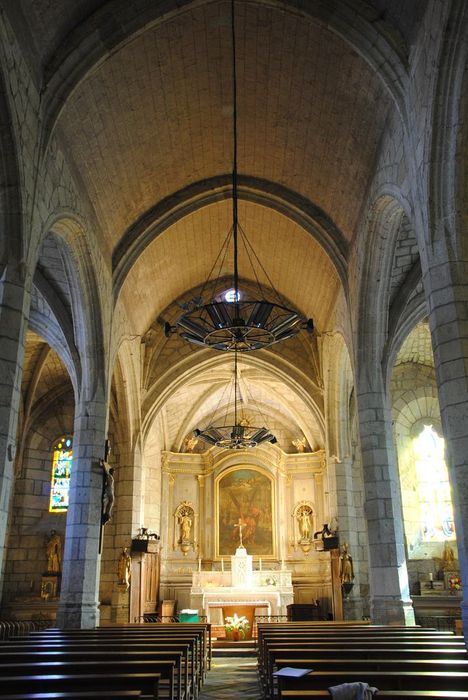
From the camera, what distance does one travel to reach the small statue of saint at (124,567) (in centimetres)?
1827

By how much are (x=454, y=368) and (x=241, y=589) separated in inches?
568

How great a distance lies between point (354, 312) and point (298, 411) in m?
10.9

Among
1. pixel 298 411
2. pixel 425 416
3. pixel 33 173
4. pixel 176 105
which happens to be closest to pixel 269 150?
pixel 176 105

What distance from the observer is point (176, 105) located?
41.2ft

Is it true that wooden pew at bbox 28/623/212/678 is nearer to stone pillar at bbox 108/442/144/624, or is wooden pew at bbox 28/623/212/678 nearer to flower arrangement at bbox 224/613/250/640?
flower arrangement at bbox 224/613/250/640

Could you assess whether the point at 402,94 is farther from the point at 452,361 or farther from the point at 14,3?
the point at 14,3

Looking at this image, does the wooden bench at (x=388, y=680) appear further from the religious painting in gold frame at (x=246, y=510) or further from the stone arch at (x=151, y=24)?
the religious painting in gold frame at (x=246, y=510)

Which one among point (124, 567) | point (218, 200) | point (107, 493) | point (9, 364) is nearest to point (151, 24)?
point (218, 200)

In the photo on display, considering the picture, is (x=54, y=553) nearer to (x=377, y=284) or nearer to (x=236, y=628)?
(x=236, y=628)

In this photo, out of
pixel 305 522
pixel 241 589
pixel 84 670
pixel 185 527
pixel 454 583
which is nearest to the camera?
pixel 84 670

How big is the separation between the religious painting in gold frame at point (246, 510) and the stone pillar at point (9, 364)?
1684 centimetres

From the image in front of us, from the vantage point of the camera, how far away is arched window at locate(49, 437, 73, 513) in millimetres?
21141

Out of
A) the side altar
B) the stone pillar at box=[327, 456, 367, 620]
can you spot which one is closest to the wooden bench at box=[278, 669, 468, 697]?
the stone pillar at box=[327, 456, 367, 620]

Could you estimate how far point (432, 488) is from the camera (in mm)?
19906
